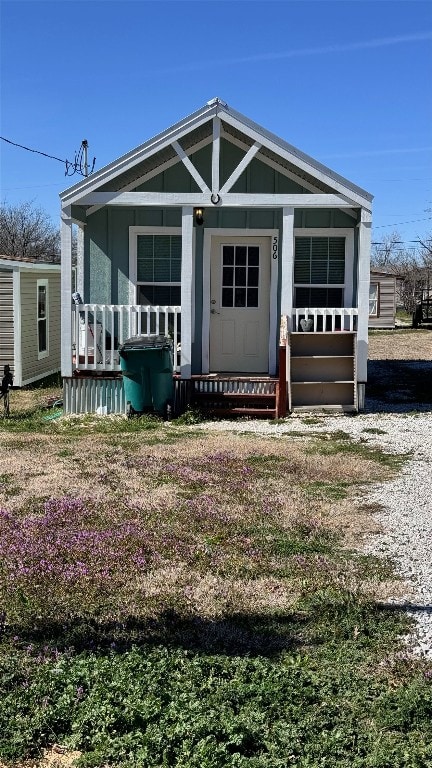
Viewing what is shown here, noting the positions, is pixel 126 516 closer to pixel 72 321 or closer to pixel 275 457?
pixel 275 457

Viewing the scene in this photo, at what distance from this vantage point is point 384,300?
33.8 metres

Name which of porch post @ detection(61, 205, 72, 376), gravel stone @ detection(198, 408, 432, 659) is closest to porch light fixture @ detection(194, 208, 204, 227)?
porch post @ detection(61, 205, 72, 376)

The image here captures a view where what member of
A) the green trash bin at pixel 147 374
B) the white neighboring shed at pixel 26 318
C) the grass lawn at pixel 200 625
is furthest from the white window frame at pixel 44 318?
the grass lawn at pixel 200 625

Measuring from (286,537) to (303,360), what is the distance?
6048mm

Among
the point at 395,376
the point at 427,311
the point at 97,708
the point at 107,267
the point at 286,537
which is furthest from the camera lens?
the point at 427,311

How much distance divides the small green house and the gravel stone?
0.67m

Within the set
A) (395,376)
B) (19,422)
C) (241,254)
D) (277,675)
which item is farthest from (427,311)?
(277,675)

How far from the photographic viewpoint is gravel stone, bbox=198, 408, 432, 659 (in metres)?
4.86

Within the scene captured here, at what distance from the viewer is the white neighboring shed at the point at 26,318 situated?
50.4 ft

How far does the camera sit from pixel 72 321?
11.7 m

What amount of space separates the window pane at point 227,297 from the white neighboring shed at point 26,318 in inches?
191

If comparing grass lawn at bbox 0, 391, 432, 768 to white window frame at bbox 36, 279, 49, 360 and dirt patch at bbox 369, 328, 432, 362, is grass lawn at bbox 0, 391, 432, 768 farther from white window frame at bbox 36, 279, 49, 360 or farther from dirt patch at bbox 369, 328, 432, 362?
dirt patch at bbox 369, 328, 432, 362

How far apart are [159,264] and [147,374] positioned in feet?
7.53

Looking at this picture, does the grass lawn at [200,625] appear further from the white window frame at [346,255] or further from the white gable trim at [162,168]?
the white gable trim at [162,168]
